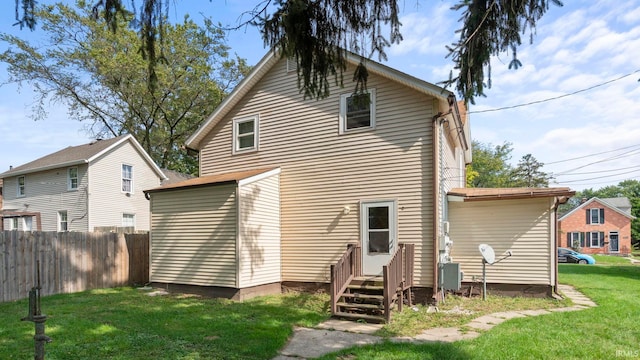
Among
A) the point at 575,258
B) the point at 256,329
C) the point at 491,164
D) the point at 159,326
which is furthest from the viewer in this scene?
the point at 491,164

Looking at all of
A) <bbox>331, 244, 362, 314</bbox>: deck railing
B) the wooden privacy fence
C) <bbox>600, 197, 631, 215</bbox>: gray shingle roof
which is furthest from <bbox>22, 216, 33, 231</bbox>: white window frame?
<bbox>600, 197, 631, 215</bbox>: gray shingle roof

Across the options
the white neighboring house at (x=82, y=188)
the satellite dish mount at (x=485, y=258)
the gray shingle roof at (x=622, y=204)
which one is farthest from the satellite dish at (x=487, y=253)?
the gray shingle roof at (x=622, y=204)

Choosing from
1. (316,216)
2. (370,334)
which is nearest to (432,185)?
(316,216)

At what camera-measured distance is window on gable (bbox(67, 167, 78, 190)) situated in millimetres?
19125

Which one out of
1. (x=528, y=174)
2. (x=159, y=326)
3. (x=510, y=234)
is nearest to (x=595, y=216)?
(x=528, y=174)

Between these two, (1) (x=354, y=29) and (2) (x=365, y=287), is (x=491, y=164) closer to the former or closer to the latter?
(2) (x=365, y=287)

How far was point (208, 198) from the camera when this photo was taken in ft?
32.4

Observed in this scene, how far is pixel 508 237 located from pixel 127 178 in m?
18.6

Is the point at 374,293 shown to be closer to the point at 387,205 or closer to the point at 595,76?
the point at 387,205

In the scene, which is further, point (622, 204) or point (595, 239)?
point (622, 204)

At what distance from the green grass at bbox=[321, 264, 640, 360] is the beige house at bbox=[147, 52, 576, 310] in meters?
2.35

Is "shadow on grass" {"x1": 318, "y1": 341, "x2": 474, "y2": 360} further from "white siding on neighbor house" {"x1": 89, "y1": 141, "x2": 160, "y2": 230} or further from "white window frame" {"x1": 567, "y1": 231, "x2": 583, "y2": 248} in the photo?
"white window frame" {"x1": 567, "y1": 231, "x2": 583, "y2": 248}

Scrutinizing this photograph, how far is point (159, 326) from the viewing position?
21.3 ft

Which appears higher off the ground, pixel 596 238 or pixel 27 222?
pixel 27 222
